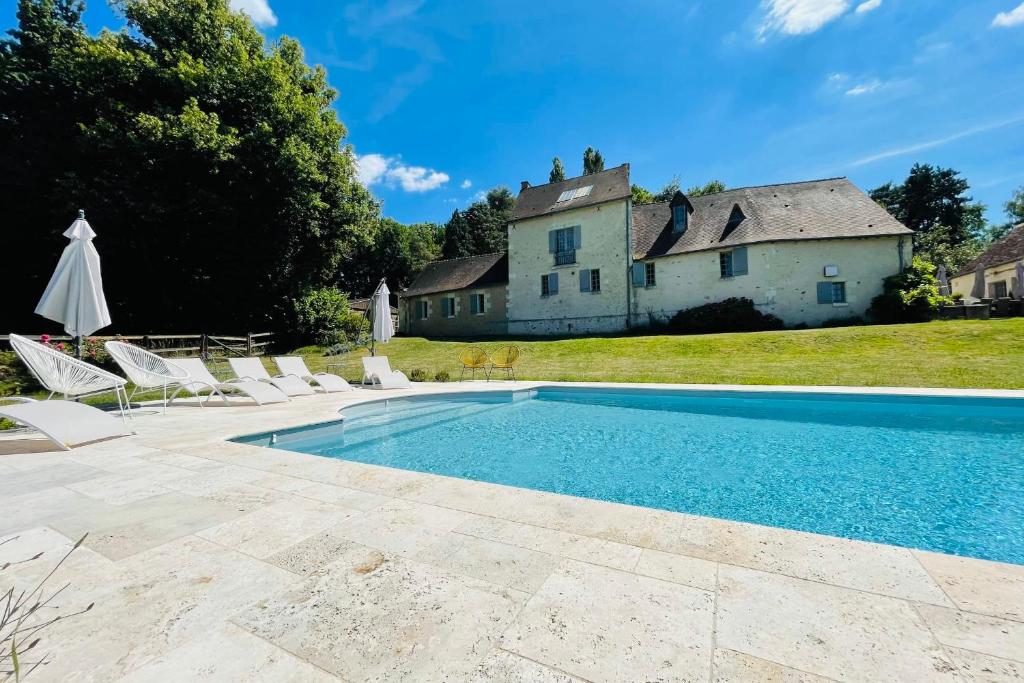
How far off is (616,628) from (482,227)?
44371 mm

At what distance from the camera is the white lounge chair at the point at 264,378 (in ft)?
31.2

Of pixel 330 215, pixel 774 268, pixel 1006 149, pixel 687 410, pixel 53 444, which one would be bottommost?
pixel 687 410

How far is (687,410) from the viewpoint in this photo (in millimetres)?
8391

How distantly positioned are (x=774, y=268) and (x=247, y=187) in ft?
79.7

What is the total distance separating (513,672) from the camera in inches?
55.4

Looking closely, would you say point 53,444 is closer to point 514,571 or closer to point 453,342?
point 514,571

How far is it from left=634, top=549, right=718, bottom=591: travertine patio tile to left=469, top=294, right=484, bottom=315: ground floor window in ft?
88.1

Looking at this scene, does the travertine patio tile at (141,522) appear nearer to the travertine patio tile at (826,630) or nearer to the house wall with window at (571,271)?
the travertine patio tile at (826,630)

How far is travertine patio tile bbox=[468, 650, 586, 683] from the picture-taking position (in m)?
1.38

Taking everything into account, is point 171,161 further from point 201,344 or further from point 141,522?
point 141,522

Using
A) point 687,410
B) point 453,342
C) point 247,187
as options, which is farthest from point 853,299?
point 247,187

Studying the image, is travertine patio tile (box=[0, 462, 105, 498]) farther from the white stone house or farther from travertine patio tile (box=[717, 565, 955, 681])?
the white stone house

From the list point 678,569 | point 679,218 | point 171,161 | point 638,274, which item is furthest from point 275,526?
point 679,218

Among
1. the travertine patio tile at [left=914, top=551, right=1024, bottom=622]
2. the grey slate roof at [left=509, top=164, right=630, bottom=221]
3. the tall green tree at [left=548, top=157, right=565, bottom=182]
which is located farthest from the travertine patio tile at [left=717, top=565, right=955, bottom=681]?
the tall green tree at [left=548, top=157, right=565, bottom=182]
